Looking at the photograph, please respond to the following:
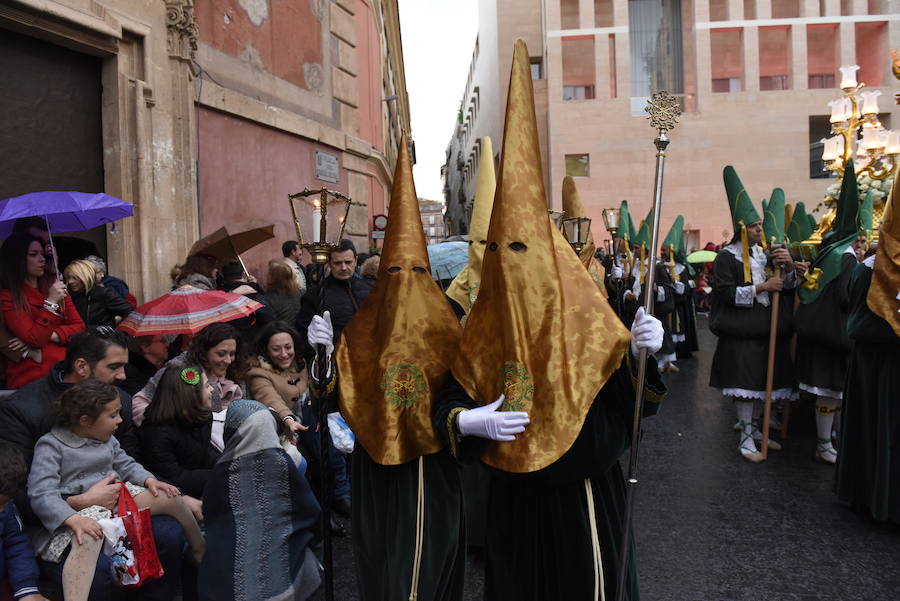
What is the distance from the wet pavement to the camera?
149 inches

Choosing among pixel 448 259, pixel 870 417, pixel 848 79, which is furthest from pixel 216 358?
pixel 848 79

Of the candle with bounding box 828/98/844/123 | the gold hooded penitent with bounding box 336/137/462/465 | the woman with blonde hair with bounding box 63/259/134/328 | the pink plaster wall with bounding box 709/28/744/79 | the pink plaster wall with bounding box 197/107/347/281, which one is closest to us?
the gold hooded penitent with bounding box 336/137/462/465

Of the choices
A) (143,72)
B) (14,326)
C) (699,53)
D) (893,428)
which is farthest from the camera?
(699,53)

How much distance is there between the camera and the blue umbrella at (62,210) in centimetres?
428

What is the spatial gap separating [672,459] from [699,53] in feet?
86.5

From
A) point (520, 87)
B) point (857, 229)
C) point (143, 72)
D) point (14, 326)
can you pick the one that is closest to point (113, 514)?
point (14, 326)

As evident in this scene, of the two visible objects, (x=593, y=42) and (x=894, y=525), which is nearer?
(x=894, y=525)

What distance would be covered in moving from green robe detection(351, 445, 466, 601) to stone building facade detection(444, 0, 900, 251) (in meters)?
24.9

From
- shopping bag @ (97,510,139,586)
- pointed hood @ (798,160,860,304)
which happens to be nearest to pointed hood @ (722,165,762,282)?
pointed hood @ (798,160,860,304)

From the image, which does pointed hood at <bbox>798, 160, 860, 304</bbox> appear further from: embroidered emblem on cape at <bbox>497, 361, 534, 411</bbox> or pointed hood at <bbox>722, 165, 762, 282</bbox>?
embroidered emblem on cape at <bbox>497, 361, 534, 411</bbox>

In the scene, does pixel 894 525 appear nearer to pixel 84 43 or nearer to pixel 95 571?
pixel 95 571

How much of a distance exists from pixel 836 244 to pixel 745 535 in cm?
291

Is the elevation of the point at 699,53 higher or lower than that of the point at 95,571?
higher

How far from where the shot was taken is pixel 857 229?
224 inches
